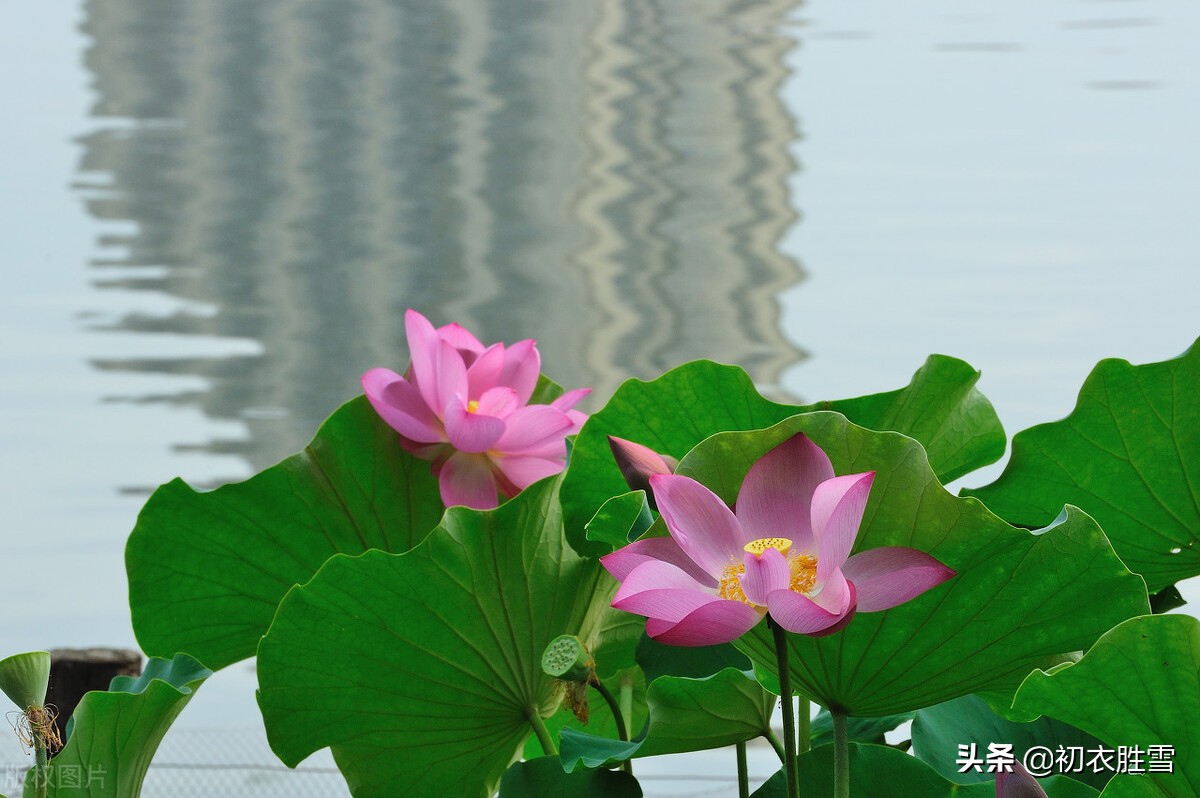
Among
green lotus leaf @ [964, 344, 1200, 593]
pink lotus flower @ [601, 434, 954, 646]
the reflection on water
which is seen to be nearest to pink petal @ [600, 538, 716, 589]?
pink lotus flower @ [601, 434, 954, 646]

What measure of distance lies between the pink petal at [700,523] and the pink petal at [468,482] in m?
0.15

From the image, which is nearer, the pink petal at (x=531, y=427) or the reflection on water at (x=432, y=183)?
the pink petal at (x=531, y=427)

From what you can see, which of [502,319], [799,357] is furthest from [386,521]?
[502,319]

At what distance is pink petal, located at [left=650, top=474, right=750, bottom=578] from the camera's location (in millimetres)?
245

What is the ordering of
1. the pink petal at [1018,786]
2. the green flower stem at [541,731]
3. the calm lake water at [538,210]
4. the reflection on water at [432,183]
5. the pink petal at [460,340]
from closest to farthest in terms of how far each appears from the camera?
the pink petal at [1018,786] < the green flower stem at [541,731] < the pink petal at [460,340] < the calm lake water at [538,210] < the reflection on water at [432,183]

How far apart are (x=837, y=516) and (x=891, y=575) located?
16 mm

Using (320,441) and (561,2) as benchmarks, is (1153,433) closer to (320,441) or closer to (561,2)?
(320,441)

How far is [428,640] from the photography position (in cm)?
32

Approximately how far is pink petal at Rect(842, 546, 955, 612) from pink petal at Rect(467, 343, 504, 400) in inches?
7.6

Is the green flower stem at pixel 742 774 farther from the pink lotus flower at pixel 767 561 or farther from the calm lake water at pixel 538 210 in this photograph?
the calm lake water at pixel 538 210

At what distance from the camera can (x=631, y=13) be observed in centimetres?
916

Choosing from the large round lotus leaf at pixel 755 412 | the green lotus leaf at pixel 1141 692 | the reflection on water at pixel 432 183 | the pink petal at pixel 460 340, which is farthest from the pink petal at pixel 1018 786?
the reflection on water at pixel 432 183

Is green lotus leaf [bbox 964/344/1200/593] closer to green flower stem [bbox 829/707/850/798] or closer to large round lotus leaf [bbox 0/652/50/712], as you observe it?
green flower stem [bbox 829/707/850/798]

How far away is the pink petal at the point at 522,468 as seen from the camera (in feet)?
1.32
